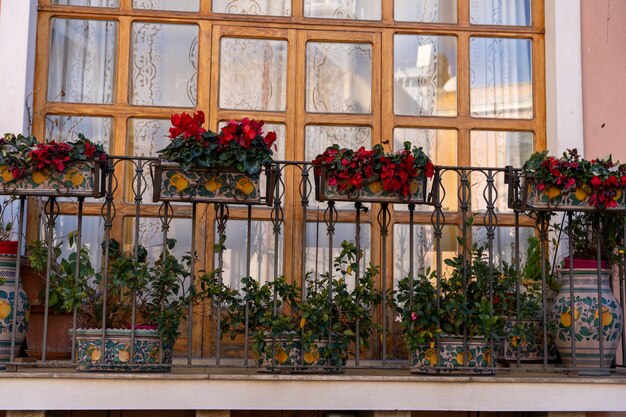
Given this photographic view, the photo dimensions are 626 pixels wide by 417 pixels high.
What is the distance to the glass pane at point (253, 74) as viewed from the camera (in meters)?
6.44

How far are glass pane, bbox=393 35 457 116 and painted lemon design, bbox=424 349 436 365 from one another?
5.44ft

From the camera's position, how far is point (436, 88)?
6.57 metres

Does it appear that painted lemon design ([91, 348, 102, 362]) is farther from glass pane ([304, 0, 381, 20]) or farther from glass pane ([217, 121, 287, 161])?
glass pane ([304, 0, 381, 20])

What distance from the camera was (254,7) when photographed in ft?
21.5

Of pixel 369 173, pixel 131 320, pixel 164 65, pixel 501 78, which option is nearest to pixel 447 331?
pixel 369 173

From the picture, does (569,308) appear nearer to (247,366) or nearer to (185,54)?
(247,366)

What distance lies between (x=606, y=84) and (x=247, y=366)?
106 inches

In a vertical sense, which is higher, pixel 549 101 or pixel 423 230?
pixel 549 101

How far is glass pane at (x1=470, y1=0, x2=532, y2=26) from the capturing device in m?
6.65

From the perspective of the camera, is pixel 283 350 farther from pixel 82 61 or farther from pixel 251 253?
pixel 82 61

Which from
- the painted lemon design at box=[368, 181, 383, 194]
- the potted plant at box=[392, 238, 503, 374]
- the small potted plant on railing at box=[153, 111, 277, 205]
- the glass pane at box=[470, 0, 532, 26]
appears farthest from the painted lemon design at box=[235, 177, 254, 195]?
the glass pane at box=[470, 0, 532, 26]

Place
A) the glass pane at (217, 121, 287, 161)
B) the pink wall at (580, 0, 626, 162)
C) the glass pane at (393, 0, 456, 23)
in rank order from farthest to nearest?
the glass pane at (393, 0, 456, 23) → the glass pane at (217, 121, 287, 161) → the pink wall at (580, 0, 626, 162)

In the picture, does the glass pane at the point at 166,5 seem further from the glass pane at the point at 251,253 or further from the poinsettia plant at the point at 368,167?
the poinsettia plant at the point at 368,167

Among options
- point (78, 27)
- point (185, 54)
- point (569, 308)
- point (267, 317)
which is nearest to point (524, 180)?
point (569, 308)
